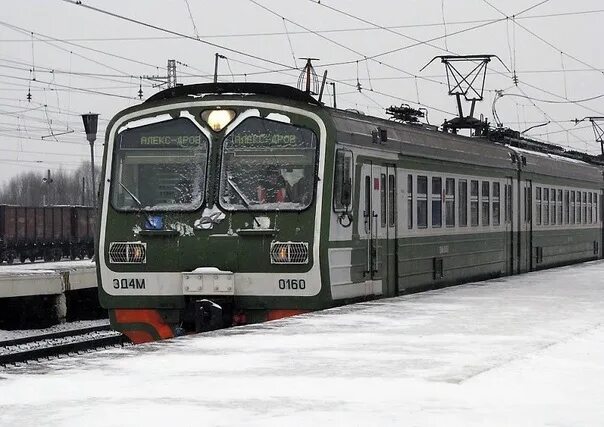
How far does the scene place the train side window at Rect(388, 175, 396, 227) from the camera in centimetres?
1474

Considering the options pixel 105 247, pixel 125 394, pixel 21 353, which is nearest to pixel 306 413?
pixel 125 394

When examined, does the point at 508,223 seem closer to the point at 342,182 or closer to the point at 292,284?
the point at 342,182

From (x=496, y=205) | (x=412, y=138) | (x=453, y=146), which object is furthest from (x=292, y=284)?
(x=496, y=205)

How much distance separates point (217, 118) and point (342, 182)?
1.53m

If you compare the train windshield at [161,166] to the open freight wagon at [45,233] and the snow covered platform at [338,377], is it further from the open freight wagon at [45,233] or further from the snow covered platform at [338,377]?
the open freight wagon at [45,233]

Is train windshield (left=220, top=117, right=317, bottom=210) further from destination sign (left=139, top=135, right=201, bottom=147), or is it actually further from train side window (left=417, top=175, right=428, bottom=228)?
train side window (left=417, top=175, right=428, bottom=228)

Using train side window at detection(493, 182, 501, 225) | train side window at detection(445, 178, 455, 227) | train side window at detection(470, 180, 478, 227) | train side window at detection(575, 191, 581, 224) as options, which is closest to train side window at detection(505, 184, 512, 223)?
train side window at detection(493, 182, 501, 225)

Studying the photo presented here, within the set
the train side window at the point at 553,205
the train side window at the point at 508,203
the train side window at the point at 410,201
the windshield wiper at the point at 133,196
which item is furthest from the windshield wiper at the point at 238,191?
the train side window at the point at 553,205

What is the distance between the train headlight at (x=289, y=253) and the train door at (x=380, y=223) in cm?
134

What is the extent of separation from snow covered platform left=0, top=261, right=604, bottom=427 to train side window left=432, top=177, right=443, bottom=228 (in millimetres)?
5341

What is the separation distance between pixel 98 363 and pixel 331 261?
196 inches

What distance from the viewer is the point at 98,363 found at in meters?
8.04

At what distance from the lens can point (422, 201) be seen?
53.0 feet

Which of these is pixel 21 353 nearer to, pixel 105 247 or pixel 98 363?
pixel 105 247
